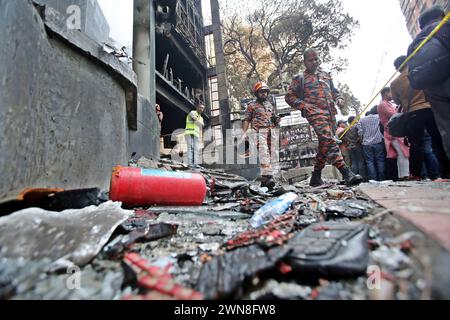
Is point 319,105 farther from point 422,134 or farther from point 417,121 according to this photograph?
point 422,134

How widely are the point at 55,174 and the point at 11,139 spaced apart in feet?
1.55

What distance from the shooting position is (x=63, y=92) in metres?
1.89

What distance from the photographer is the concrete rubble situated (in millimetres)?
713

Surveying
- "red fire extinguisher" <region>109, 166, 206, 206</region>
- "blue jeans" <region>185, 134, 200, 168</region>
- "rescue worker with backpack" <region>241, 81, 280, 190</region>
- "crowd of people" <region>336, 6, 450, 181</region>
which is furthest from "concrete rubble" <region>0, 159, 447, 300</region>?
"blue jeans" <region>185, 134, 200, 168</region>

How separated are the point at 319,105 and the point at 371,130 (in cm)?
185

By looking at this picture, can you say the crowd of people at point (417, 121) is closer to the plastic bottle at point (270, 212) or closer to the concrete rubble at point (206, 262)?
the plastic bottle at point (270, 212)

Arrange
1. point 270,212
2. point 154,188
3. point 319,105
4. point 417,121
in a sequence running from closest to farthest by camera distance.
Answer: point 270,212
point 154,188
point 417,121
point 319,105

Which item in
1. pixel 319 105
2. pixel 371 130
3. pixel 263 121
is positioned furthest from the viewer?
pixel 371 130

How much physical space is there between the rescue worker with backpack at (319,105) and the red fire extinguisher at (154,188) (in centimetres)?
212

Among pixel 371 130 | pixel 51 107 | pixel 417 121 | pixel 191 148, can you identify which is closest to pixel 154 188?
pixel 51 107

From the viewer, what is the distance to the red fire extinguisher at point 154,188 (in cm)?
201

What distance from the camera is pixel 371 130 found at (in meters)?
4.74
